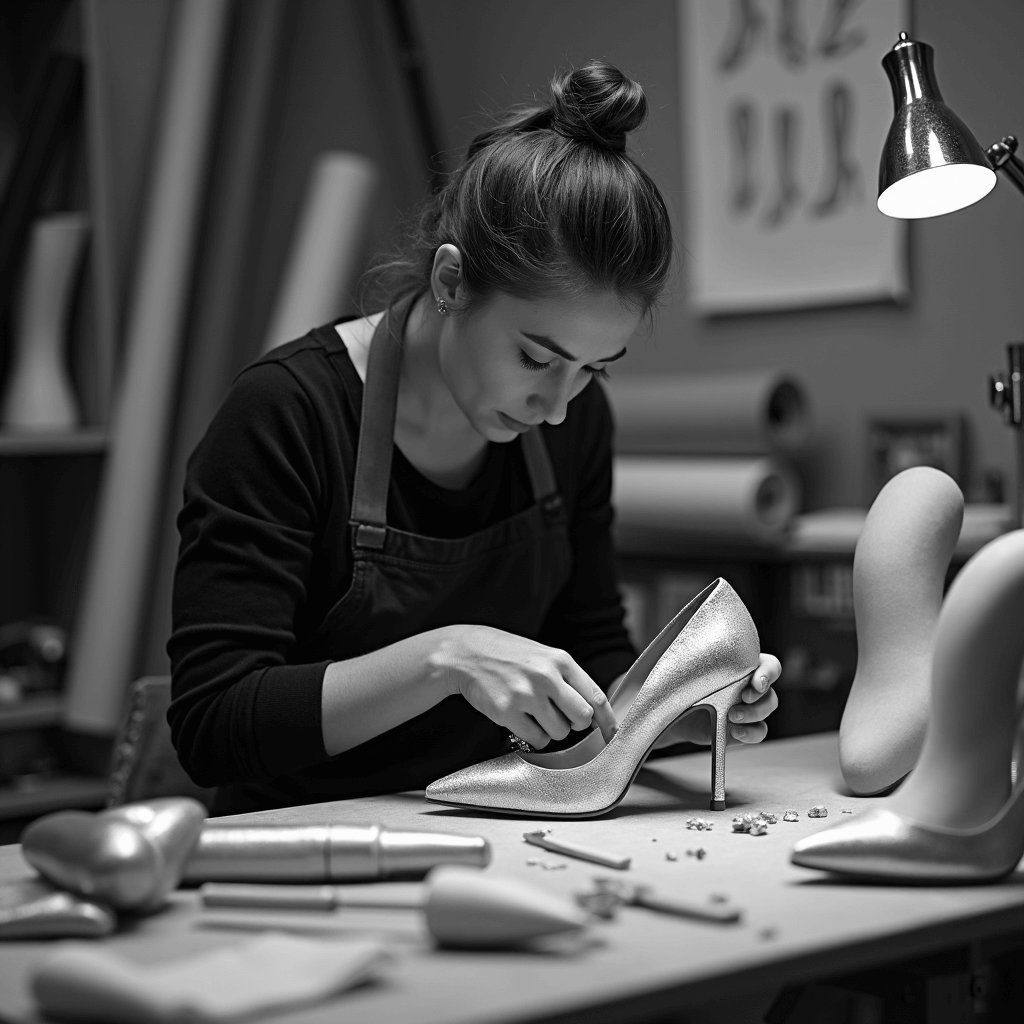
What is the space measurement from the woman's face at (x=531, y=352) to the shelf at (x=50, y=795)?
1.64 m

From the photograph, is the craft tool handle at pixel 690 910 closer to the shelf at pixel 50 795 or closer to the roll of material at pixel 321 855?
the roll of material at pixel 321 855

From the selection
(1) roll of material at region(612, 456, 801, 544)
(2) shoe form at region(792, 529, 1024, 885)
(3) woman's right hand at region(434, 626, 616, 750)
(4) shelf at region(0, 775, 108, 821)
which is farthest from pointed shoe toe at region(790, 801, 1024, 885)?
(4) shelf at region(0, 775, 108, 821)

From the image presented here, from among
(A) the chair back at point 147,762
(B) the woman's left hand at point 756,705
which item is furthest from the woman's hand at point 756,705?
(A) the chair back at point 147,762

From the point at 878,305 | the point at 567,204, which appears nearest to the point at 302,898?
the point at 567,204

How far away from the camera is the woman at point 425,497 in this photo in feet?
3.91

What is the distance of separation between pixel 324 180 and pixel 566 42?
648mm

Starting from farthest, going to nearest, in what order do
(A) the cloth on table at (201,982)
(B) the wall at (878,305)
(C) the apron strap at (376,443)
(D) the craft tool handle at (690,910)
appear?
(B) the wall at (878,305)
(C) the apron strap at (376,443)
(D) the craft tool handle at (690,910)
(A) the cloth on table at (201,982)

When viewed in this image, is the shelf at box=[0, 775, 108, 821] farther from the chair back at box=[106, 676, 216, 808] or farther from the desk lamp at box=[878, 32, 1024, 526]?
the desk lamp at box=[878, 32, 1024, 526]

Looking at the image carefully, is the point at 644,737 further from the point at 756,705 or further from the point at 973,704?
the point at 973,704

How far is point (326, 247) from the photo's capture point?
9.54 feet

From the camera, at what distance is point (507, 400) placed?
4.19 feet

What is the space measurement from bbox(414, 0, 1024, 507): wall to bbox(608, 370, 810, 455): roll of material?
0.10 m

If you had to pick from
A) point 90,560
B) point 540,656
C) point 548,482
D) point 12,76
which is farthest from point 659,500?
point 12,76

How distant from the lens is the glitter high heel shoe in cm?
113
